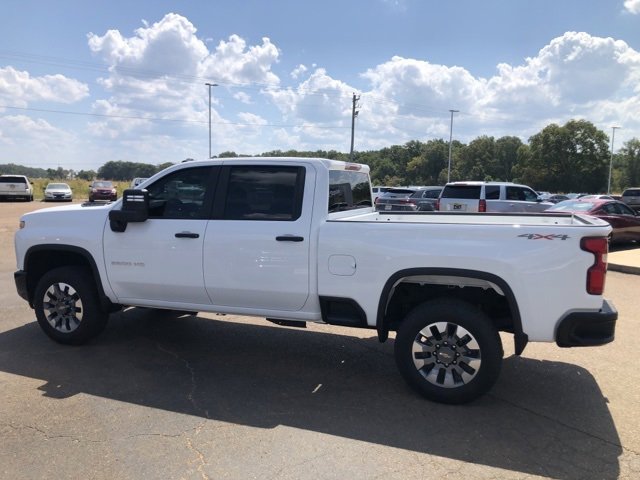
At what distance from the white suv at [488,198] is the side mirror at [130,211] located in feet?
40.6

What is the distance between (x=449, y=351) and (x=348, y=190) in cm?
192

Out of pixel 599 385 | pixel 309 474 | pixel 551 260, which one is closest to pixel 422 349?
pixel 551 260

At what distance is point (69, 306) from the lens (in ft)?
17.7

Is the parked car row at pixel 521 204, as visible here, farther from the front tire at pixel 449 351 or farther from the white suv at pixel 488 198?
the front tire at pixel 449 351

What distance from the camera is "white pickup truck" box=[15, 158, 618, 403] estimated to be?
12.7 ft

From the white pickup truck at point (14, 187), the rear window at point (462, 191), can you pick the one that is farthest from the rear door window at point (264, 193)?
the white pickup truck at point (14, 187)

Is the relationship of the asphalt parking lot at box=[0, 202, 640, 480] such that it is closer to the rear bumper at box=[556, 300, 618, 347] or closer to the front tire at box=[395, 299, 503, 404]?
the front tire at box=[395, 299, 503, 404]

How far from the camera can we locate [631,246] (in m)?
15.4

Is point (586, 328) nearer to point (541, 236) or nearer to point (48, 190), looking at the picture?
point (541, 236)

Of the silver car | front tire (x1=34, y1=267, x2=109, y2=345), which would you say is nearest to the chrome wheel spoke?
front tire (x1=34, y1=267, x2=109, y2=345)

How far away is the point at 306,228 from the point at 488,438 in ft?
7.04

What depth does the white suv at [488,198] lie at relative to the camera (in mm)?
15820

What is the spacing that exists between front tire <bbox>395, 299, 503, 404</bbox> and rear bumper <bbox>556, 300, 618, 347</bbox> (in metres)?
0.48

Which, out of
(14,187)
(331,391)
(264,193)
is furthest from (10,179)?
(331,391)
